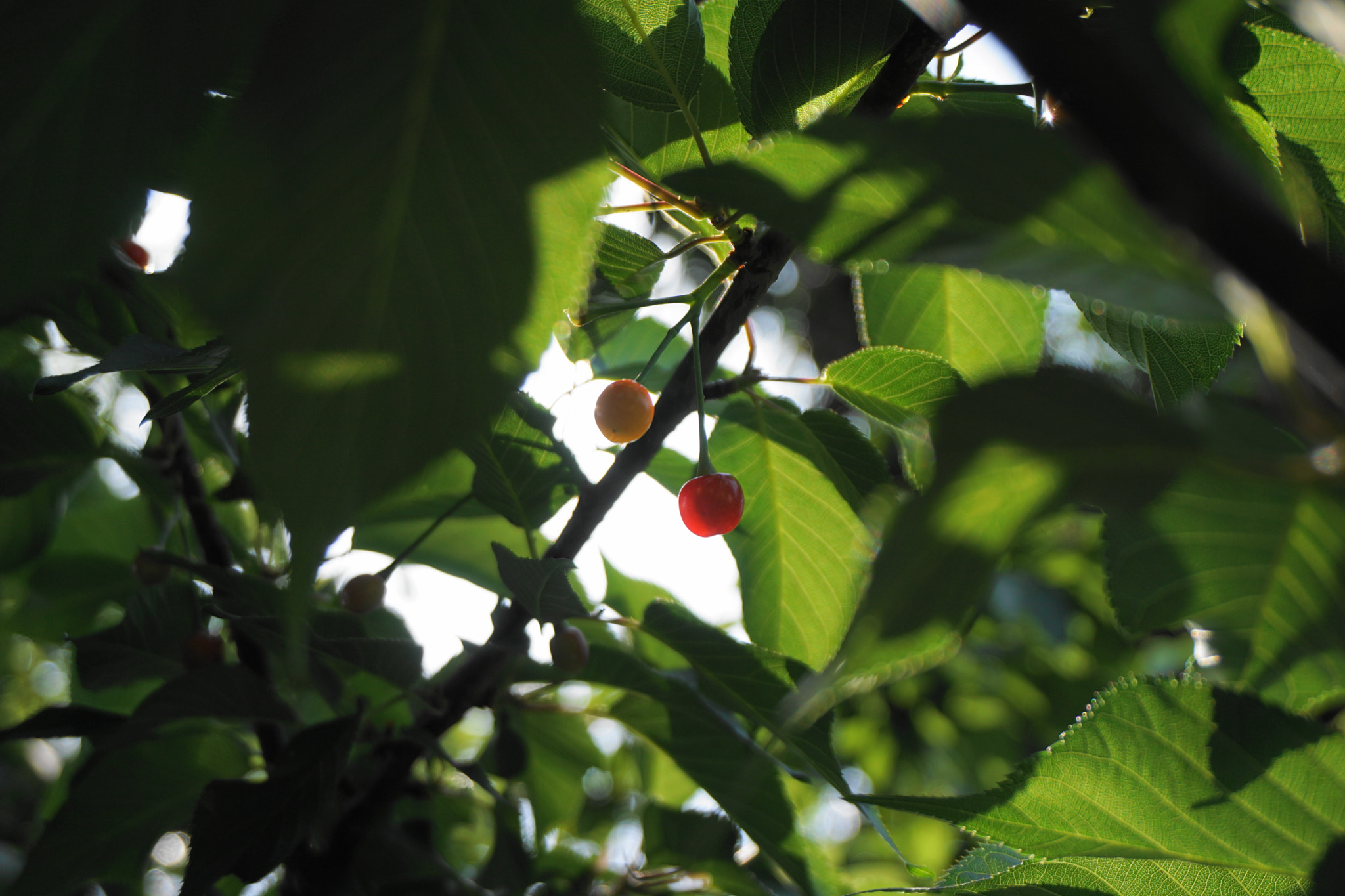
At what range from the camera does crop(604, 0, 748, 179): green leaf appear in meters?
0.70

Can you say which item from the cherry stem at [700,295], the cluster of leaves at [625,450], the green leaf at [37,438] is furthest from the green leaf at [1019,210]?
the green leaf at [37,438]

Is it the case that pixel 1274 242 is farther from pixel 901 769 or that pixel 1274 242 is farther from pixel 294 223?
pixel 901 769

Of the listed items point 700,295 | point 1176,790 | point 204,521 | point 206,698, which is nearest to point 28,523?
point 204,521

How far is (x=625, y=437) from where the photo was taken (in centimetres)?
74

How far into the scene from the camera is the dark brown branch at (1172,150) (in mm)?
262

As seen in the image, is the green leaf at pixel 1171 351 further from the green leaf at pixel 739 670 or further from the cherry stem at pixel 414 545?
the cherry stem at pixel 414 545

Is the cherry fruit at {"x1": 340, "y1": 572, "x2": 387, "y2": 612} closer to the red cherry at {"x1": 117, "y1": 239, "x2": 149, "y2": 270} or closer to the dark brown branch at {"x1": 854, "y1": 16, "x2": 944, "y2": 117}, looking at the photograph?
the red cherry at {"x1": 117, "y1": 239, "x2": 149, "y2": 270}

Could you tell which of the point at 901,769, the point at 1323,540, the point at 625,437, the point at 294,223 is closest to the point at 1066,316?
the point at 901,769

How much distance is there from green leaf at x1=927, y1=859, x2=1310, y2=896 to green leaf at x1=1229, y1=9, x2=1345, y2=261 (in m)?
0.47

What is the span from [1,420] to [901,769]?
97.5 inches

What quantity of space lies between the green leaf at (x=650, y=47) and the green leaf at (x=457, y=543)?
61 centimetres

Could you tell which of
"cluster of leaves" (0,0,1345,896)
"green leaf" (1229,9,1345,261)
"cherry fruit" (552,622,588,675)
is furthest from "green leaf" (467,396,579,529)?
"green leaf" (1229,9,1345,261)

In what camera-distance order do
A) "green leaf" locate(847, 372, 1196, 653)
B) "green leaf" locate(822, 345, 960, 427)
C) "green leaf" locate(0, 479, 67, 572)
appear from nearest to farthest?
"green leaf" locate(847, 372, 1196, 653)
"green leaf" locate(822, 345, 960, 427)
"green leaf" locate(0, 479, 67, 572)

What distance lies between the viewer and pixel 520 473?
0.78 meters
